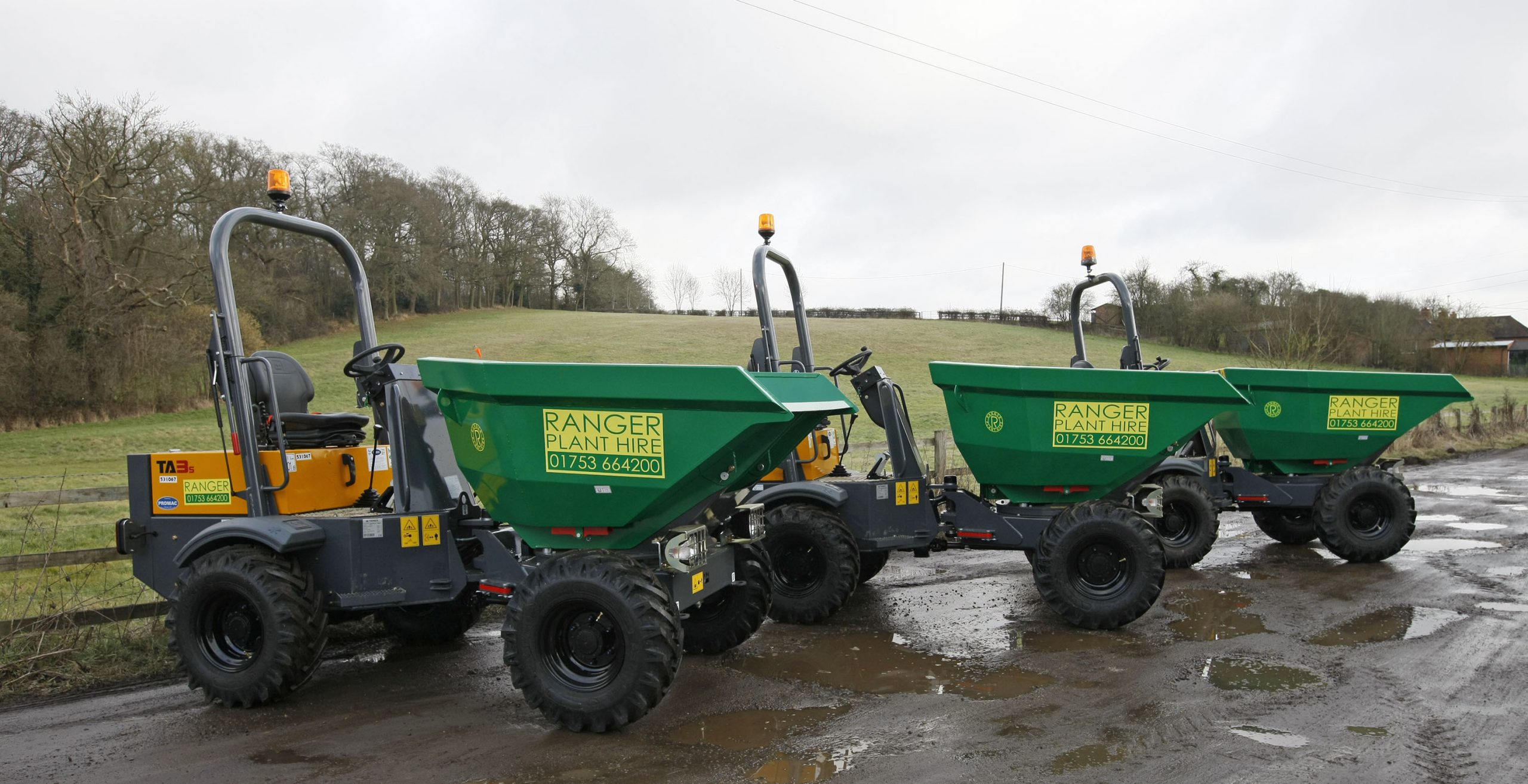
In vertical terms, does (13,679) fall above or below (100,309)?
below

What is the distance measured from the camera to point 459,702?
16.6ft

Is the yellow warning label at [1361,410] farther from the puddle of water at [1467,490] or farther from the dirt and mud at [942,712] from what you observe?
the puddle of water at [1467,490]

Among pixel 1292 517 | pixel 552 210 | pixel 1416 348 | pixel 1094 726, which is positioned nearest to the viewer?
pixel 1094 726

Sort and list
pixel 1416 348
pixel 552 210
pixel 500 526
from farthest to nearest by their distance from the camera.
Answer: pixel 552 210 → pixel 1416 348 → pixel 500 526

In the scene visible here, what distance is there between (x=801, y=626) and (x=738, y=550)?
134 cm

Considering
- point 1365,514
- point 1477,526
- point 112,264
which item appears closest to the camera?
point 1365,514

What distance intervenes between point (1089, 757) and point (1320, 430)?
6710 mm

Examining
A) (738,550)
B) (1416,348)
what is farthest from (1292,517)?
(1416,348)

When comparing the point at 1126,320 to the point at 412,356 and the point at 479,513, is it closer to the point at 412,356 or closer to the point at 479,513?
the point at 479,513

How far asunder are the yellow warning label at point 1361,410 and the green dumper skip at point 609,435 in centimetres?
681

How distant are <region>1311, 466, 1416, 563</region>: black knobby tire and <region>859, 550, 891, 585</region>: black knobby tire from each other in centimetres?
437

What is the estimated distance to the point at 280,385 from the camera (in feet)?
18.4

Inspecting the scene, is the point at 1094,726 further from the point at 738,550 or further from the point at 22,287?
the point at 22,287

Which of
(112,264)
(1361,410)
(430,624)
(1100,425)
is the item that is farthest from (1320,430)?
(112,264)
